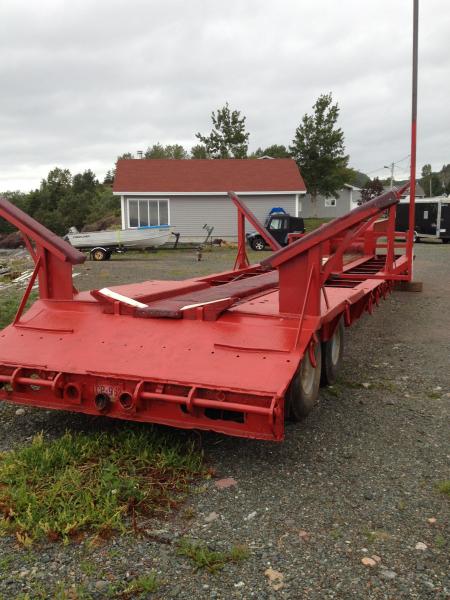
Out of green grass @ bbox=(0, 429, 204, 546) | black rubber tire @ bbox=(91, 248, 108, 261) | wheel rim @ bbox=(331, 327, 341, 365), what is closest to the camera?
green grass @ bbox=(0, 429, 204, 546)

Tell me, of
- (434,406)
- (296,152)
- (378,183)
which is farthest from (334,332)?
(378,183)

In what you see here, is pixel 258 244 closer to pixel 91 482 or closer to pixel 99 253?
pixel 99 253

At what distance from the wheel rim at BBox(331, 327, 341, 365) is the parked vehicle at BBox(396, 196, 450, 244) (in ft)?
79.8

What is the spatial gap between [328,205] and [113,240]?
29.6m

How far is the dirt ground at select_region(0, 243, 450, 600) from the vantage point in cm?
246

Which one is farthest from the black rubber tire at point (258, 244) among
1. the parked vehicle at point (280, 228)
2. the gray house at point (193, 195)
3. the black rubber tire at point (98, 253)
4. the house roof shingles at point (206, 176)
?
the black rubber tire at point (98, 253)

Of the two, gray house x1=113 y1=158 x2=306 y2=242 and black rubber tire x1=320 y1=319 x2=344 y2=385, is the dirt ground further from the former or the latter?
gray house x1=113 y1=158 x2=306 y2=242

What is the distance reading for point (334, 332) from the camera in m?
4.80

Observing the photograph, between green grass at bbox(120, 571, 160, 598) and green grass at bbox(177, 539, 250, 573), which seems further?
green grass at bbox(177, 539, 250, 573)

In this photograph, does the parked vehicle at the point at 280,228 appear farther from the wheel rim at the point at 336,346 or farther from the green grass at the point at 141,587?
the green grass at the point at 141,587

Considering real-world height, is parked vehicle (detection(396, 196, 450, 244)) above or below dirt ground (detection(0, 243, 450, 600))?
above

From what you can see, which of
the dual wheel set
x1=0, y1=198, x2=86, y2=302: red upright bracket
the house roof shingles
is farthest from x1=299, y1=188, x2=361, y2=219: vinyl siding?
x1=0, y1=198, x2=86, y2=302: red upright bracket

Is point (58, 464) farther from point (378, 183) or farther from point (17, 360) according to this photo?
point (378, 183)

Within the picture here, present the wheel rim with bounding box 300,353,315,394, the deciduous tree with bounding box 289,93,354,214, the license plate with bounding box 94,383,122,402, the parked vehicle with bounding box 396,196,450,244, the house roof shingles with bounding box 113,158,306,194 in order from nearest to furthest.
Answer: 1. the license plate with bounding box 94,383,122,402
2. the wheel rim with bounding box 300,353,315,394
3. the parked vehicle with bounding box 396,196,450,244
4. the house roof shingles with bounding box 113,158,306,194
5. the deciduous tree with bounding box 289,93,354,214
